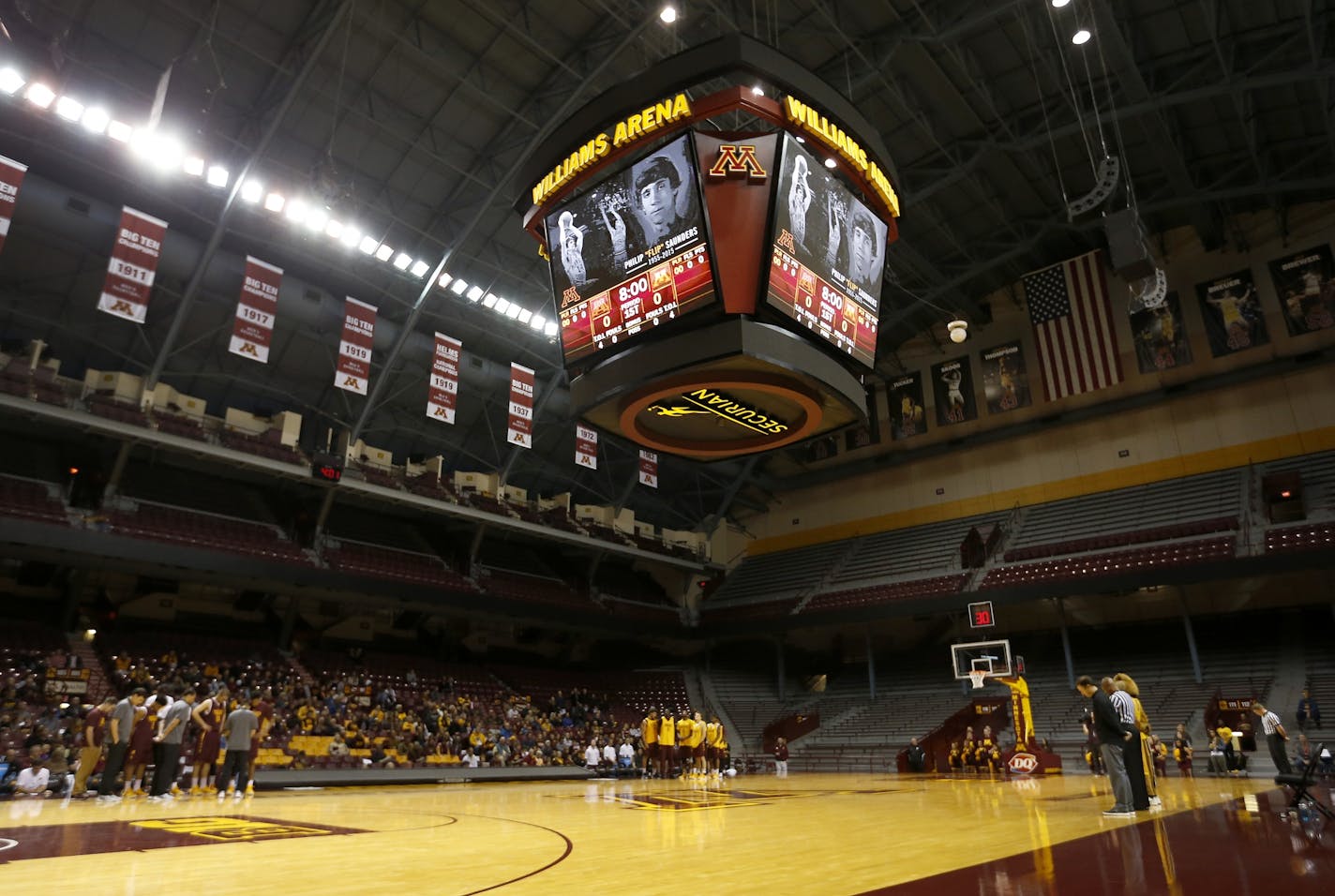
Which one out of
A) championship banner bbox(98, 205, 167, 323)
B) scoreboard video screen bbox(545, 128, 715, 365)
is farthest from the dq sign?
championship banner bbox(98, 205, 167, 323)

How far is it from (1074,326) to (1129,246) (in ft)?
47.7

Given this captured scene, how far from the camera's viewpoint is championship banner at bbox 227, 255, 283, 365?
798 inches

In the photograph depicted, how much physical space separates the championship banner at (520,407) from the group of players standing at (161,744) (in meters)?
13.0

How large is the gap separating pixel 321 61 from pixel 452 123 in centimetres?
362

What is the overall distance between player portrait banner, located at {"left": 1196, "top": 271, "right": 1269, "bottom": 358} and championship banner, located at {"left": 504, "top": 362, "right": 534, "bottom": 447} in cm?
2307

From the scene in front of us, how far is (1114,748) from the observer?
8719 millimetres

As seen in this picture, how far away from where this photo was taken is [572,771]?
22.8 meters

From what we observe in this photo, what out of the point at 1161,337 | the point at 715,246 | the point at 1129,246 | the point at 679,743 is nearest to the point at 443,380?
the point at 679,743

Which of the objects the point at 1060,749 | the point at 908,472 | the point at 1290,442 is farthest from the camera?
the point at 908,472

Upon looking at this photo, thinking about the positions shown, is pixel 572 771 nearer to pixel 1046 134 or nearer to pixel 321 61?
pixel 321 61

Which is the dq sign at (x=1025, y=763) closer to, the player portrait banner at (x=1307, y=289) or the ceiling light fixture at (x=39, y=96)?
the player portrait banner at (x=1307, y=289)

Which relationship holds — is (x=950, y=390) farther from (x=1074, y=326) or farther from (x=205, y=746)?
(x=205, y=746)

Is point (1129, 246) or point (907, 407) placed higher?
point (907, 407)

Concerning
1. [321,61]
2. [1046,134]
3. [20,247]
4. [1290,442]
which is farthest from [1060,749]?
[20,247]
